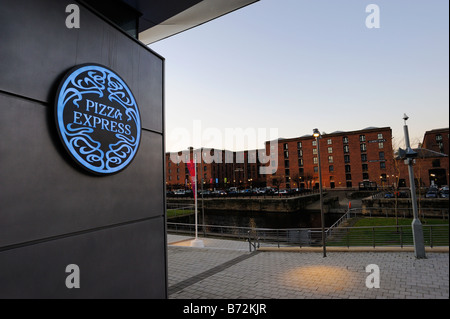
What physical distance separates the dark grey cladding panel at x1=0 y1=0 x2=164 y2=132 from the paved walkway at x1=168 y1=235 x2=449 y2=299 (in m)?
5.51

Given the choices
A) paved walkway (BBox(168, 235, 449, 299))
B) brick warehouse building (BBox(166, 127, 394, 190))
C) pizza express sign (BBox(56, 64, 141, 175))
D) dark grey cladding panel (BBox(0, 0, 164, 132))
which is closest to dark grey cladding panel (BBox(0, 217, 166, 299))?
pizza express sign (BBox(56, 64, 141, 175))

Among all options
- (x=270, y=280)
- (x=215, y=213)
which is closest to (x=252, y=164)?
(x=215, y=213)

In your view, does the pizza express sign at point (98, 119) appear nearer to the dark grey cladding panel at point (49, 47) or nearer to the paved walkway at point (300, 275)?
the dark grey cladding panel at point (49, 47)

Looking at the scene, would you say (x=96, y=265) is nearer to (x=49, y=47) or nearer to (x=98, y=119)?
(x=98, y=119)

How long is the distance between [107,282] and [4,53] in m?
3.36

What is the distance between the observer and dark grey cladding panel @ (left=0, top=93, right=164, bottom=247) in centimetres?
279

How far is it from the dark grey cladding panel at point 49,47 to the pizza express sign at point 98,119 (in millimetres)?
171

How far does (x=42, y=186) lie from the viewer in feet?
10.2

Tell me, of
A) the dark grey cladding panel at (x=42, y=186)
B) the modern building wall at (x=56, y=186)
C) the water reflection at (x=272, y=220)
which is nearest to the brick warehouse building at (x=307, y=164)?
the water reflection at (x=272, y=220)

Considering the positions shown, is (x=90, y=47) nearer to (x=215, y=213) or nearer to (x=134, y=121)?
(x=134, y=121)

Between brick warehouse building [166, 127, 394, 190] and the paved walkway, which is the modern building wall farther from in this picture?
brick warehouse building [166, 127, 394, 190]

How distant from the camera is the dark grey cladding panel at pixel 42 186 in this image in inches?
110
